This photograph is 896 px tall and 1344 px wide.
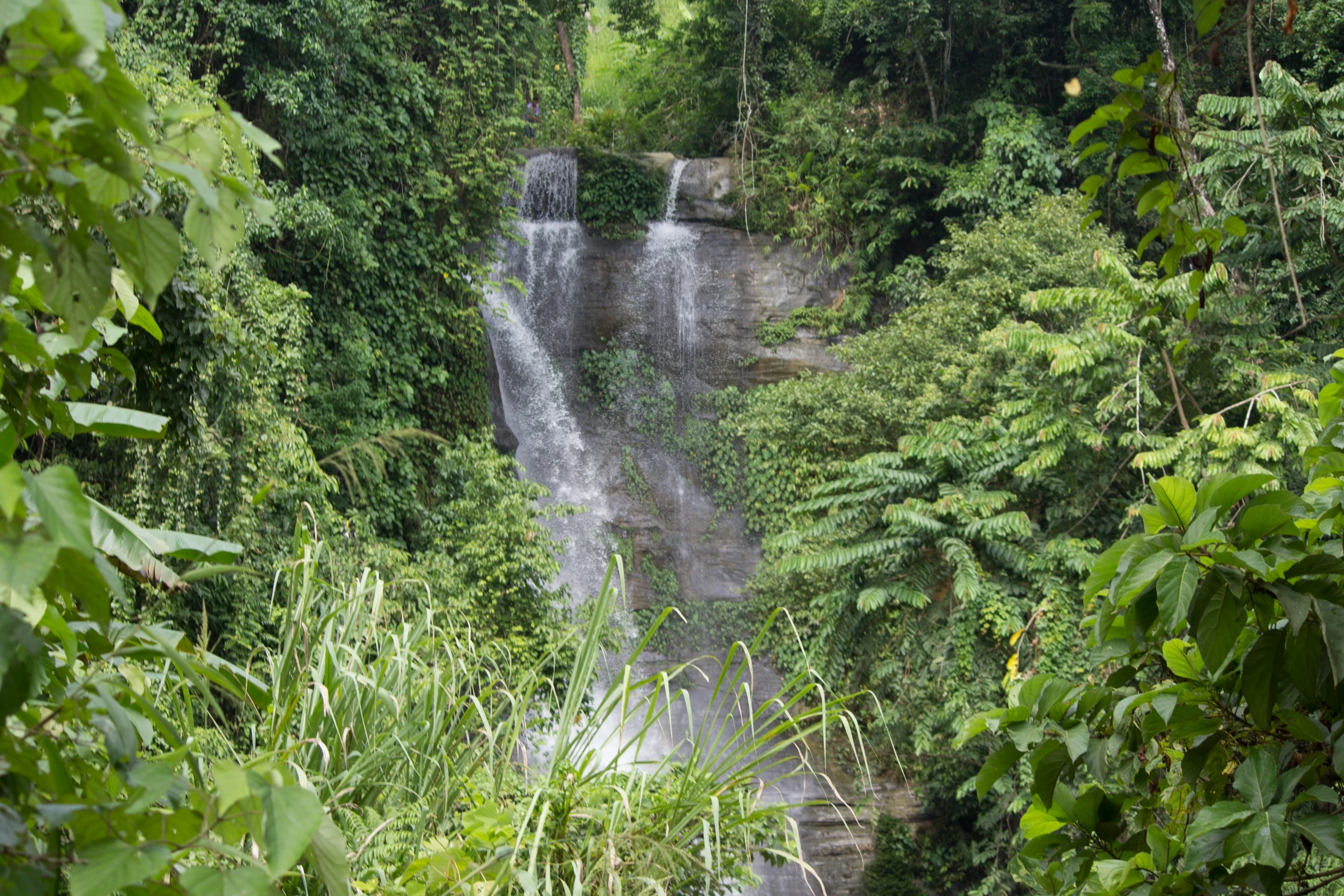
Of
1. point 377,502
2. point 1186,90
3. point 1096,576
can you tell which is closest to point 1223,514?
point 1096,576

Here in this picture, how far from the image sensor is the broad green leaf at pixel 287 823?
30.1 inches

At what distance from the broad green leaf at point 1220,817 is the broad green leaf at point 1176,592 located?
0.26 meters

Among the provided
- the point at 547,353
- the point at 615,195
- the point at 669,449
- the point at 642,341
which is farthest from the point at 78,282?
the point at 615,195

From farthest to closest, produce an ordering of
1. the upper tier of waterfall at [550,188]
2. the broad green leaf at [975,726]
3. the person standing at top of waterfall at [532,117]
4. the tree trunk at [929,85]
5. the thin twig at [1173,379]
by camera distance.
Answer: the person standing at top of waterfall at [532,117], the upper tier of waterfall at [550,188], the tree trunk at [929,85], the thin twig at [1173,379], the broad green leaf at [975,726]

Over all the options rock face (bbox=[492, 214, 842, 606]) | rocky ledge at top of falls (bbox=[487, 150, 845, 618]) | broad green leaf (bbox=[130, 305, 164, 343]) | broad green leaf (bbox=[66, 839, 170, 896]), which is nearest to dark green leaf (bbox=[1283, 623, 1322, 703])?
broad green leaf (bbox=[66, 839, 170, 896])

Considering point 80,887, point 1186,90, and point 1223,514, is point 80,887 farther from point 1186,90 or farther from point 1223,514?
point 1186,90

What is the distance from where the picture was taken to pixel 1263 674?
139 cm

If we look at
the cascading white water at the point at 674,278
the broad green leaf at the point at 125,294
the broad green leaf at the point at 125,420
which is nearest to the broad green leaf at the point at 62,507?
the broad green leaf at the point at 125,294

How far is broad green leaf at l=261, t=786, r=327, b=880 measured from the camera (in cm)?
76

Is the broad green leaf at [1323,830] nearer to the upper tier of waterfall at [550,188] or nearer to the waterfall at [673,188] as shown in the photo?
the upper tier of waterfall at [550,188]

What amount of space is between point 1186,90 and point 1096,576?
1321cm

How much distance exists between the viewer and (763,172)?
594 inches

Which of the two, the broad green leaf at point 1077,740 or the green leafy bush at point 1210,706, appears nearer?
the green leafy bush at point 1210,706

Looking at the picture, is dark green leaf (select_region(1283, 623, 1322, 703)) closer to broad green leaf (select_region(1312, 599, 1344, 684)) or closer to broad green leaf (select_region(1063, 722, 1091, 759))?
broad green leaf (select_region(1312, 599, 1344, 684))
